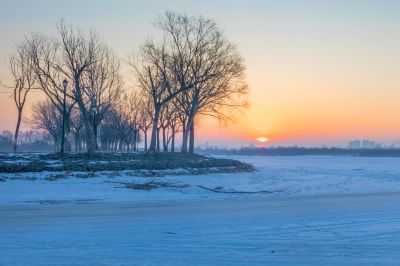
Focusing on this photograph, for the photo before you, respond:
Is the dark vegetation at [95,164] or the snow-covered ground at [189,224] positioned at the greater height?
the dark vegetation at [95,164]

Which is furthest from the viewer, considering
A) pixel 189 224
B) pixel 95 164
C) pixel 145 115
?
pixel 145 115

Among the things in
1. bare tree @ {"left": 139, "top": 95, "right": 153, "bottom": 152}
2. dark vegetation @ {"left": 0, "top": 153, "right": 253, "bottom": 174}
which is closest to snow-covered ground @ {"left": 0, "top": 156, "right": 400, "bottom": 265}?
dark vegetation @ {"left": 0, "top": 153, "right": 253, "bottom": 174}

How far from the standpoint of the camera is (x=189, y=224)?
1282cm

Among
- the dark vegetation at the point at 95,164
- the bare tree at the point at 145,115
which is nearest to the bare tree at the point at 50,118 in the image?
the bare tree at the point at 145,115

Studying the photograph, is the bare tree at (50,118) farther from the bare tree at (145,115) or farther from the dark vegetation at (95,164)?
the dark vegetation at (95,164)

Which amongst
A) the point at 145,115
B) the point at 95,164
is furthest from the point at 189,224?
the point at 145,115

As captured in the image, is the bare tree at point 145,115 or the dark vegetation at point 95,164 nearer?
the dark vegetation at point 95,164

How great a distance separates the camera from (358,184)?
2691 centimetres

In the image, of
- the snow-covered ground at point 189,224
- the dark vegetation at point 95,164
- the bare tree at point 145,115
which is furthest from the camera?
the bare tree at point 145,115

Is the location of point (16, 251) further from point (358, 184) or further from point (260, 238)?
point (358, 184)

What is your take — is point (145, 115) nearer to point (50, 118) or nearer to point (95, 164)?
point (50, 118)

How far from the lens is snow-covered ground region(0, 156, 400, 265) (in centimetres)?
912

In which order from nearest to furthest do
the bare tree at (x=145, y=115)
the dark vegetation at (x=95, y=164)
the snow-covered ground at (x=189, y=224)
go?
the snow-covered ground at (x=189, y=224) < the dark vegetation at (x=95, y=164) < the bare tree at (x=145, y=115)

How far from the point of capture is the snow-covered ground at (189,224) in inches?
359
